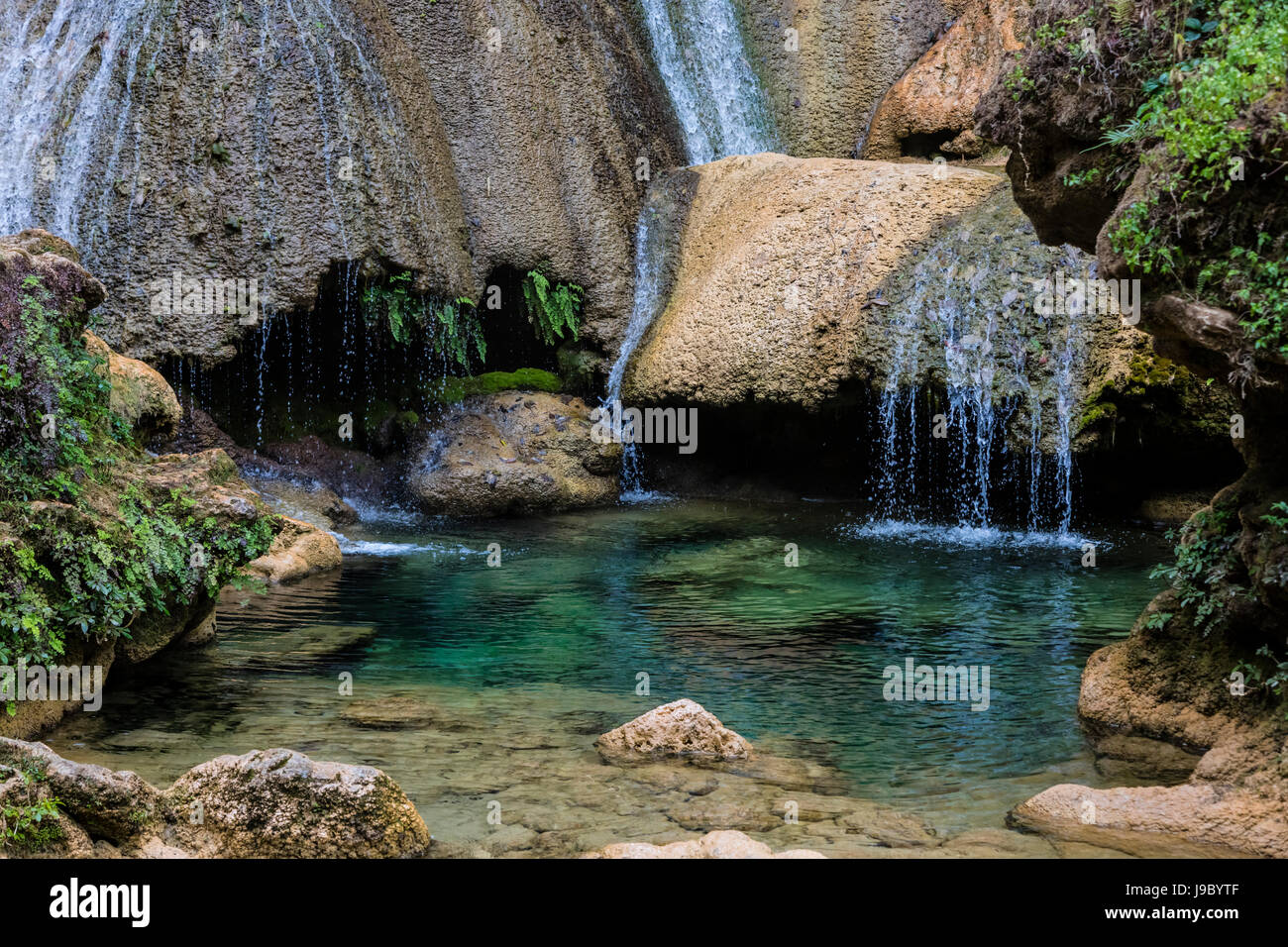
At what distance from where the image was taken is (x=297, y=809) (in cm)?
496

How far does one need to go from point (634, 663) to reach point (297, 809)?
12.2ft

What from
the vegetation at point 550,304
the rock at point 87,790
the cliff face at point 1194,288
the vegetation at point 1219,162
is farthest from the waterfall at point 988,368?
the rock at point 87,790

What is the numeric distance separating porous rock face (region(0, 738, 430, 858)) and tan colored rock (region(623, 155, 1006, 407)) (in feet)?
32.4

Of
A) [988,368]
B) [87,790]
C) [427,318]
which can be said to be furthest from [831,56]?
[87,790]

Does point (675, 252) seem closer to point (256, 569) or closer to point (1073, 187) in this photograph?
point (256, 569)

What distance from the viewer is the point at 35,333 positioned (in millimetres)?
6906

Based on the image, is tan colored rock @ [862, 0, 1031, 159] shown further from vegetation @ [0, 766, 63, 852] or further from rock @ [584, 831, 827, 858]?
vegetation @ [0, 766, 63, 852]

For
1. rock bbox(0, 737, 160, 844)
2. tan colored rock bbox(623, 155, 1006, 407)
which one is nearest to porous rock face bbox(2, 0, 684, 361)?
tan colored rock bbox(623, 155, 1006, 407)

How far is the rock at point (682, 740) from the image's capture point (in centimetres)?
631

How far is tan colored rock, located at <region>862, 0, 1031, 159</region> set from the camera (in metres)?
17.8

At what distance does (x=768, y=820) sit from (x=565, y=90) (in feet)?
43.9

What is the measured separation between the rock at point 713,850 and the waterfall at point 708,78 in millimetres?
15494

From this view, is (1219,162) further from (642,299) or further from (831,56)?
(831,56)

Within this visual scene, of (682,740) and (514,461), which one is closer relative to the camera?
(682,740)
